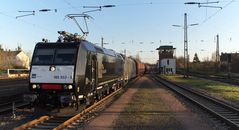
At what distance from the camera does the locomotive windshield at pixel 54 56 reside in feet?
54.4

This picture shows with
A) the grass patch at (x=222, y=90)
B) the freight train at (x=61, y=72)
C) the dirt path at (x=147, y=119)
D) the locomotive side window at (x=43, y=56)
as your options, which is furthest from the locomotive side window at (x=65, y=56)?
the grass patch at (x=222, y=90)

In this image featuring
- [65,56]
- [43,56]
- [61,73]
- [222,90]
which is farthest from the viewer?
[222,90]

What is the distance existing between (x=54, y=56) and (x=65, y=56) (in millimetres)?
457

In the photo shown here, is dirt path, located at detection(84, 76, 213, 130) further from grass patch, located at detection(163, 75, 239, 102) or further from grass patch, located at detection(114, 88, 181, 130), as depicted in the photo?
grass patch, located at detection(163, 75, 239, 102)

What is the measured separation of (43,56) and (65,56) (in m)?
0.93

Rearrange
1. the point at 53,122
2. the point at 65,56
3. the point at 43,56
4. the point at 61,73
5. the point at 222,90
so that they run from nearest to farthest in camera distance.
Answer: the point at 53,122, the point at 61,73, the point at 65,56, the point at 43,56, the point at 222,90

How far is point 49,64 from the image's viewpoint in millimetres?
16547

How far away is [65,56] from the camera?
16.7 meters

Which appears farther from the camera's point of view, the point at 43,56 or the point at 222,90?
the point at 222,90

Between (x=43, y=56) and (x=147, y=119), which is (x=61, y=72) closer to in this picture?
(x=43, y=56)

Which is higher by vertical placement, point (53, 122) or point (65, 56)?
point (65, 56)

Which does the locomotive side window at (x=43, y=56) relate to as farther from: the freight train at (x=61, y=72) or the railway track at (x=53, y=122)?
the railway track at (x=53, y=122)

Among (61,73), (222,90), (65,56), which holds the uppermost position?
(65,56)

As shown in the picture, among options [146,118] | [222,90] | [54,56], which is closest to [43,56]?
[54,56]
